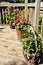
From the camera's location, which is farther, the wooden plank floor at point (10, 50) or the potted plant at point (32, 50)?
the wooden plank floor at point (10, 50)

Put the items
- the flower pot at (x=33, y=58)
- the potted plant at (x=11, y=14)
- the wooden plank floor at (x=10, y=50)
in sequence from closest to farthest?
the flower pot at (x=33, y=58) → the wooden plank floor at (x=10, y=50) → the potted plant at (x=11, y=14)

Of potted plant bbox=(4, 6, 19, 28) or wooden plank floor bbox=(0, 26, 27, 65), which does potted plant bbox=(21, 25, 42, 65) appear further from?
potted plant bbox=(4, 6, 19, 28)

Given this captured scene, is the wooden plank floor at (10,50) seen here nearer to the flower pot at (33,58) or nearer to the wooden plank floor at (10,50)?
the wooden plank floor at (10,50)

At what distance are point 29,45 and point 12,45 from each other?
1397mm

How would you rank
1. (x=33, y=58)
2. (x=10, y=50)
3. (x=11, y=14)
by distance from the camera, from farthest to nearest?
(x=11, y=14), (x=10, y=50), (x=33, y=58)

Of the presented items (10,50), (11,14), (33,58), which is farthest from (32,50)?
(11,14)

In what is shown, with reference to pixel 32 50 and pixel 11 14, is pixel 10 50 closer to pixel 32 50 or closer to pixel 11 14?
pixel 32 50

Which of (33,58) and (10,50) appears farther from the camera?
(10,50)

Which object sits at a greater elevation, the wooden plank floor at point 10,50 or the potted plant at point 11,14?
the potted plant at point 11,14

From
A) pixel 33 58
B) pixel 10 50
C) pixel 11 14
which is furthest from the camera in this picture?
pixel 11 14

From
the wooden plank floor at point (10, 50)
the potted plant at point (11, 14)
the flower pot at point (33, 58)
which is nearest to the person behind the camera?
the flower pot at point (33, 58)

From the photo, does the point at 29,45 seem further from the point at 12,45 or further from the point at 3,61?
the point at 12,45

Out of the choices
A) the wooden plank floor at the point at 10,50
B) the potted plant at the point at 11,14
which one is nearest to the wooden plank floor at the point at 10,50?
the wooden plank floor at the point at 10,50

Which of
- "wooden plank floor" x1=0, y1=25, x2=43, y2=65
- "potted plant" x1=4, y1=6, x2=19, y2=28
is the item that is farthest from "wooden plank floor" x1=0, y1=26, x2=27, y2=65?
→ "potted plant" x1=4, y1=6, x2=19, y2=28
